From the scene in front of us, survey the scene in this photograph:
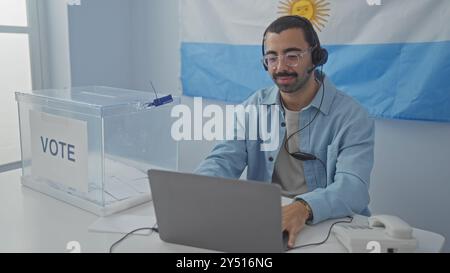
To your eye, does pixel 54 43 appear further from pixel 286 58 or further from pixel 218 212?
pixel 218 212

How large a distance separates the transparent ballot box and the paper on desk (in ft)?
0.14

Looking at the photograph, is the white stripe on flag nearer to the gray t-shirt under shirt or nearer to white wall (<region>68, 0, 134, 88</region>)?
white wall (<region>68, 0, 134, 88</region>)

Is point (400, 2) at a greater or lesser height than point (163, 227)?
greater

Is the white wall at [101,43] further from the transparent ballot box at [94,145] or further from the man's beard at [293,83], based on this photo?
the man's beard at [293,83]

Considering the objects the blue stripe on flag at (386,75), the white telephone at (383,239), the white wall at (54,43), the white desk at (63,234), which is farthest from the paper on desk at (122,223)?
the white wall at (54,43)

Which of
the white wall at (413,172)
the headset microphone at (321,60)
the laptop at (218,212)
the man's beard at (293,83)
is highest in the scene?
→ the headset microphone at (321,60)

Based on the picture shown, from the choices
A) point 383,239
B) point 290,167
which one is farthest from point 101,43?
point 383,239

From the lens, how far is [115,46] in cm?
242

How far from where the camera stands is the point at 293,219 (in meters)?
0.93

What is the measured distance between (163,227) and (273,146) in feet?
2.17

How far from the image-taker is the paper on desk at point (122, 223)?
93 centimetres

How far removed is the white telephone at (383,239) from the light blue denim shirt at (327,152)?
0.18 metres
